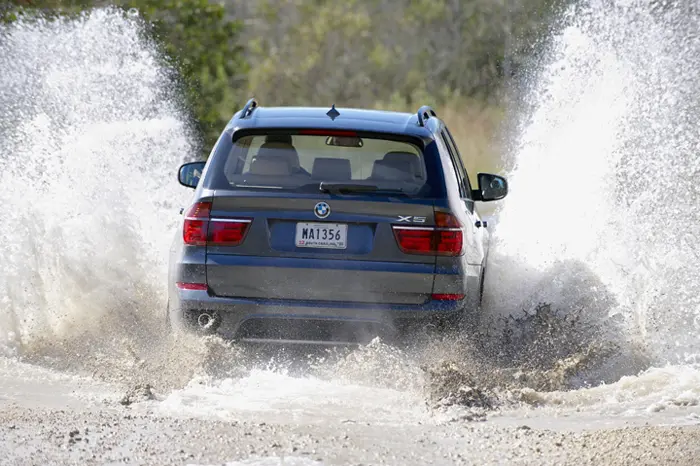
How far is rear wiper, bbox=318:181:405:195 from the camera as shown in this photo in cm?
755

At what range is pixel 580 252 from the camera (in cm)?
1136

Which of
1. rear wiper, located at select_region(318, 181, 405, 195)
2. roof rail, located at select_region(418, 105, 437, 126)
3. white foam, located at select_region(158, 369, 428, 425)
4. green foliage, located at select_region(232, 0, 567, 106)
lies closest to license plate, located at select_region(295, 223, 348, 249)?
rear wiper, located at select_region(318, 181, 405, 195)

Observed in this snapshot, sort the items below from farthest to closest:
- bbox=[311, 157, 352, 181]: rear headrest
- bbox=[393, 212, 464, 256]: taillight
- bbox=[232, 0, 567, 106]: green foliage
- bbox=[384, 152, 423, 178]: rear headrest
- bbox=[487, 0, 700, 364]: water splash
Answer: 1. bbox=[232, 0, 567, 106]: green foliage
2. bbox=[487, 0, 700, 364]: water splash
3. bbox=[384, 152, 423, 178]: rear headrest
4. bbox=[311, 157, 352, 181]: rear headrest
5. bbox=[393, 212, 464, 256]: taillight

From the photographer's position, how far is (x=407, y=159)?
7930 mm

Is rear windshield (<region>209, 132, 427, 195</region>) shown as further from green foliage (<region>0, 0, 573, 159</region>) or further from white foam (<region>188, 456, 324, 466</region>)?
green foliage (<region>0, 0, 573, 159</region>)

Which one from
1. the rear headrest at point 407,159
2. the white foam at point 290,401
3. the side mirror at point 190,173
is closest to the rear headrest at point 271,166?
the rear headrest at point 407,159

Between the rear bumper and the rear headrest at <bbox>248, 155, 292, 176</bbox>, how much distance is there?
71 centimetres

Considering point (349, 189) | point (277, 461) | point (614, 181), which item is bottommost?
point (277, 461)

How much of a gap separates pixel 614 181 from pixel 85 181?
15.3 feet

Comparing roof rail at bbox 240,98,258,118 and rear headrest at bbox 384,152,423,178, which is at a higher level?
roof rail at bbox 240,98,258,118

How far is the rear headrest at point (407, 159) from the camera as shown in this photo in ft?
25.9

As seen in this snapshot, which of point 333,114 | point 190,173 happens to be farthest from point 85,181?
point 333,114

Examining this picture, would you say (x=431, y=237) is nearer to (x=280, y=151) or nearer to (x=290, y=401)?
(x=280, y=151)

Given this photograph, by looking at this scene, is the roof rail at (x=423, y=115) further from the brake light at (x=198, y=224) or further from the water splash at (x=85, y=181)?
the water splash at (x=85, y=181)
